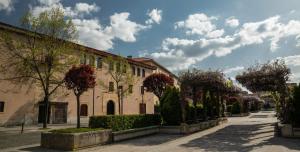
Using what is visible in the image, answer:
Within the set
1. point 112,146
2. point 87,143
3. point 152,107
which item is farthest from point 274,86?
point 152,107

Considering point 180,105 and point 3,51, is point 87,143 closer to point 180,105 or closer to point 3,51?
point 180,105

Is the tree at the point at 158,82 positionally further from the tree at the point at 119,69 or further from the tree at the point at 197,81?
the tree at the point at 119,69

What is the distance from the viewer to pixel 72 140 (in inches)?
441

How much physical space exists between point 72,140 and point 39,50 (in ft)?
54.1

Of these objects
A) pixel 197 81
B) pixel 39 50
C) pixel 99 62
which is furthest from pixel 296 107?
pixel 99 62

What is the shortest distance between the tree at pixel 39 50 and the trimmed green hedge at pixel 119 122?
1224cm

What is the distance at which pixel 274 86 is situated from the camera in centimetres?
1756

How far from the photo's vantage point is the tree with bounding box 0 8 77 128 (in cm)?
2531

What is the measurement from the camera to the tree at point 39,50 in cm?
2531

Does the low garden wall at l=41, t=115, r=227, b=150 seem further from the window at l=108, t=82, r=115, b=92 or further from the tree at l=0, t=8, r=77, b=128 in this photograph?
the window at l=108, t=82, r=115, b=92

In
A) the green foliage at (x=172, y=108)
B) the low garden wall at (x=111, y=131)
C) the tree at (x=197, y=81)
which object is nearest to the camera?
the low garden wall at (x=111, y=131)

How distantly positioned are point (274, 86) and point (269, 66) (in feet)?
5.66

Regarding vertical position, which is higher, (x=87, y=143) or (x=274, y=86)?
(x=274, y=86)

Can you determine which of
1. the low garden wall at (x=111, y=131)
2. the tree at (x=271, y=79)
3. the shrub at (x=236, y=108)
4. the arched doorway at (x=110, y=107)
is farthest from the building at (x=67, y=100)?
the tree at (x=271, y=79)
